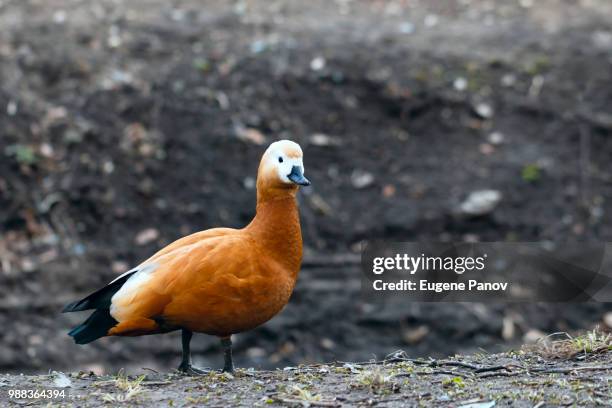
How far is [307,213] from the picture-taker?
8.73 m

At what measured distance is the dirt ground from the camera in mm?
3805

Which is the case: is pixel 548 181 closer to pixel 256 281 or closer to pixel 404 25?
pixel 404 25

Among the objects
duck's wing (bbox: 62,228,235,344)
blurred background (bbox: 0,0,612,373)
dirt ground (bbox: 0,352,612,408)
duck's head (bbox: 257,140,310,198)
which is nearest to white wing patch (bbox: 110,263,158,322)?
duck's wing (bbox: 62,228,235,344)

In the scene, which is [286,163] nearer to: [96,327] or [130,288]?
[130,288]

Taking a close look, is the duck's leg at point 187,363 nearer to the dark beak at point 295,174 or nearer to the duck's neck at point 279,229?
the duck's neck at point 279,229

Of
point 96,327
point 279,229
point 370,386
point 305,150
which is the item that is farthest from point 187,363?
point 305,150

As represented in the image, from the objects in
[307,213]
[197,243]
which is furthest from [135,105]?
[197,243]

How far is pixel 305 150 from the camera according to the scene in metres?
9.14

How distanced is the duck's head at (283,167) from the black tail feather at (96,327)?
0.96 m

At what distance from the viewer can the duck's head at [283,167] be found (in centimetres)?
433

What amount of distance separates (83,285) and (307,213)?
213 cm

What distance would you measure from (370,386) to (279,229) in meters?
0.90

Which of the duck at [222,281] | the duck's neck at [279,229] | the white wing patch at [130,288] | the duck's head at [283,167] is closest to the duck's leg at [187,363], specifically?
the duck at [222,281]

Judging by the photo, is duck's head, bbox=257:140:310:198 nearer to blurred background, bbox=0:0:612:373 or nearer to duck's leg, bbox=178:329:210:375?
duck's leg, bbox=178:329:210:375
